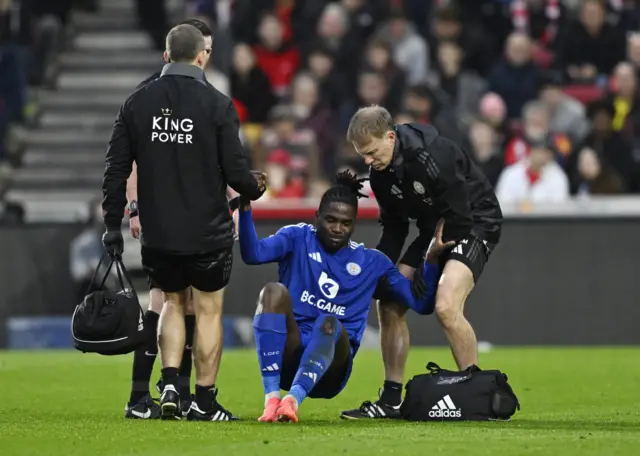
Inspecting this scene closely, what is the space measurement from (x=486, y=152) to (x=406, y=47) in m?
2.97

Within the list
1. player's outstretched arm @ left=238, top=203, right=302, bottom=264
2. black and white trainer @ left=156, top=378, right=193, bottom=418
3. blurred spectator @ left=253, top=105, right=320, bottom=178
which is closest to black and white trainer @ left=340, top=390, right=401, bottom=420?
black and white trainer @ left=156, top=378, right=193, bottom=418

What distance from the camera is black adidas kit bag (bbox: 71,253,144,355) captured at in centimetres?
838

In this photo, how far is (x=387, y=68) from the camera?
1873 centimetres

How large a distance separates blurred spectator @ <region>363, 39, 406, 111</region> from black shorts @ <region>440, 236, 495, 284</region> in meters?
9.15

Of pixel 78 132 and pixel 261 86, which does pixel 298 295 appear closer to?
pixel 261 86

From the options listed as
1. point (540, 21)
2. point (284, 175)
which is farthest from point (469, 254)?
point (540, 21)

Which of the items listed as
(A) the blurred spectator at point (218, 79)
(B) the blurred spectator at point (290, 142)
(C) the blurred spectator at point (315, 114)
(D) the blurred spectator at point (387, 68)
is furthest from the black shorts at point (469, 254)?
(D) the blurred spectator at point (387, 68)

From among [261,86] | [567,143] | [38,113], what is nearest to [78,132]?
[38,113]

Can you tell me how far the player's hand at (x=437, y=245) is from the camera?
358 inches

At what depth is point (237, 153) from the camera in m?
8.39

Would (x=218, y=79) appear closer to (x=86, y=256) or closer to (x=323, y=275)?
(x=86, y=256)

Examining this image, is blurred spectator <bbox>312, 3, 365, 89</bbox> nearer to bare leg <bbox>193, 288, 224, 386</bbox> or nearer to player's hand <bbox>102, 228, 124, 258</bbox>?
bare leg <bbox>193, 288, 224, 386</bbox>

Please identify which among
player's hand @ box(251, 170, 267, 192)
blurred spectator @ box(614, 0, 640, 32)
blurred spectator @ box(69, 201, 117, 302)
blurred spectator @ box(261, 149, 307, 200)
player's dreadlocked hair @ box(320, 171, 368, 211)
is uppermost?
blurred spectator @ box(614, 0, 640, 32)

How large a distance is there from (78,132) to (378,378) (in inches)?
372
